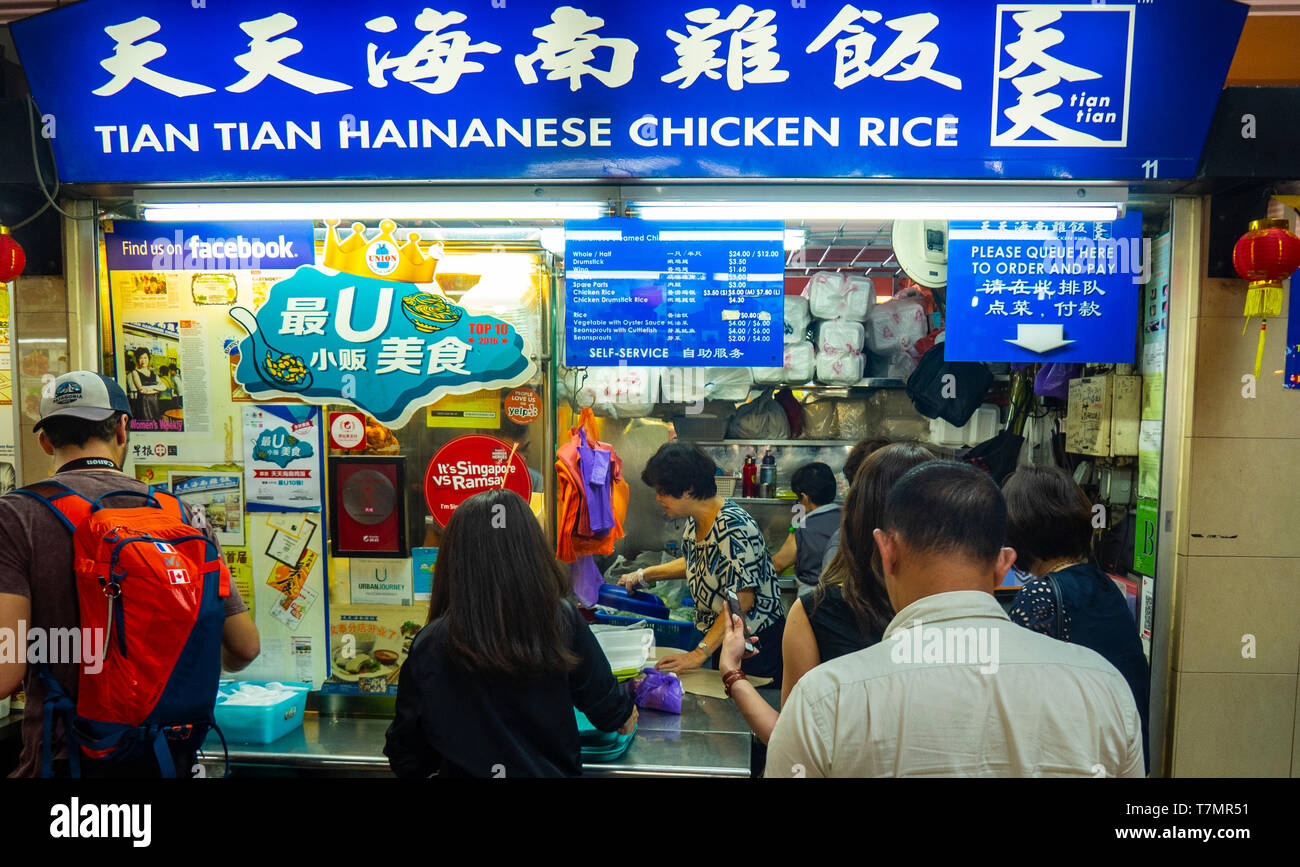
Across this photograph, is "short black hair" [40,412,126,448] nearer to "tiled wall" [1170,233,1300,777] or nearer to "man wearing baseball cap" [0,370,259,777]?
"man wearing baseball cap" [0,370,259,777]

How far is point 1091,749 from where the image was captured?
63.0 inches

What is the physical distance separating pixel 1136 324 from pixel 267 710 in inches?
159

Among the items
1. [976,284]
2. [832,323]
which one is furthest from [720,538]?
[976,284]

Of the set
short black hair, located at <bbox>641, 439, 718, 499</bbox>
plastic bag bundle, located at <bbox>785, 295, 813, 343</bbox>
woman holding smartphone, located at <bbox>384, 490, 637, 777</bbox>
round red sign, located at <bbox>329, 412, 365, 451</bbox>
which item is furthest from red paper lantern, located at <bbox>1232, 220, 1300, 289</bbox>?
round red sign, located at <bbox>329, 412, 365, 451</bbox>

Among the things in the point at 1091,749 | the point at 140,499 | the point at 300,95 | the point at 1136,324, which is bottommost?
the point at 1091,749

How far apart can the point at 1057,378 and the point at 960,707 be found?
8.19 feet

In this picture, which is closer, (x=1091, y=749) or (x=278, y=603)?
(x=1091, y=749)

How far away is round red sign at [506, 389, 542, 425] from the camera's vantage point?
11.2ft

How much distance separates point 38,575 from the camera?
2.23 m

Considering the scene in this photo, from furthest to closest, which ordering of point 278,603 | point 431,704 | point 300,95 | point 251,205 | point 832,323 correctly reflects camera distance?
point 832,323, point 278,603, point 251,205, point 300,95, point 431,704

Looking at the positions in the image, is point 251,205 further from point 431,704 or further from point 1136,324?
point 1136,324

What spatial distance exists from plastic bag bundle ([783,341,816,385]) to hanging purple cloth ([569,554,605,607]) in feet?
4.90

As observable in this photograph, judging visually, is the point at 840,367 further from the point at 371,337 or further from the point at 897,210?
the point at 371,337

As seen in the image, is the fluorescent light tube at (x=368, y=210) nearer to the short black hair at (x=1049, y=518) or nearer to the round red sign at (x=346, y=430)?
the round red sign at (x=346, y=430)
